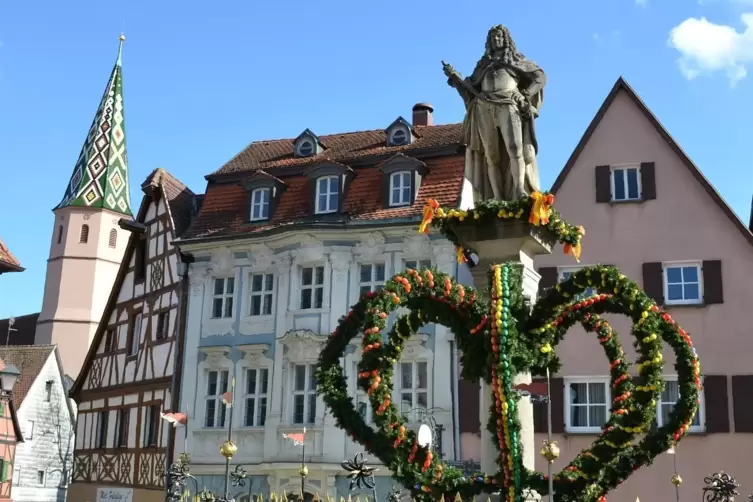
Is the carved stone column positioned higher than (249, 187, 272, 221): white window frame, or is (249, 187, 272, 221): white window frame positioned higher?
(249, 187, 272, 221): white window frame

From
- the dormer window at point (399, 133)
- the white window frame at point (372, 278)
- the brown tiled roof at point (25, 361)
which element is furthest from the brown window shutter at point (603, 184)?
the brown tiled roof at point (25, 361)

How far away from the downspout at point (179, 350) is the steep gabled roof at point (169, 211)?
4.66 ft

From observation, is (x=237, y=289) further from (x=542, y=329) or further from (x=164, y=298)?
(x=542, y=329)

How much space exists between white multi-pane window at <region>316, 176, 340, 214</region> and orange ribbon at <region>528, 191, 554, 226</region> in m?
15.8

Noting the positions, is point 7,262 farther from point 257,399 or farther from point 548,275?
point 548,275

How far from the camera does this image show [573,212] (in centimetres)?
2155

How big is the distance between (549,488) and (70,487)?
2507 centimetres

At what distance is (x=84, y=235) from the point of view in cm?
5244

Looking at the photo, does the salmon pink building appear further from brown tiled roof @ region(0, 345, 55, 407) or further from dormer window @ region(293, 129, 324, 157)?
brown tiled roof @ region(0, 345, 55, 407)

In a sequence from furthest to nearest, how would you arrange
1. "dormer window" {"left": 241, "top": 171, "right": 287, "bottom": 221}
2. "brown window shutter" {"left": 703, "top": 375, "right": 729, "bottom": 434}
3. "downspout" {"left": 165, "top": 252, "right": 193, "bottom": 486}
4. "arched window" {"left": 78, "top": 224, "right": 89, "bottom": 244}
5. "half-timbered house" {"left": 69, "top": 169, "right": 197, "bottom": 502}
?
1. "arched window" {"left": 78, "top": 224, "right": 89, "bottom": 244}
2. "half-timbered house" {"left": 69, "top": 169, "right": 197, "bottom": 502}
3. "dormer window" {"left": 241, "top": 171, "right": 287, "bottom": 221}
4. "downspout" {"left": 165, "top": 252, "right": 193, "bottom": 486}
5. "brown window shutter" {"left": 703, "top": 375, "right": 729, "bottom": 434}

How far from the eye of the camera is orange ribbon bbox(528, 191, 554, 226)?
8922 millimetres

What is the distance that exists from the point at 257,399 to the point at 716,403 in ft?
35.0

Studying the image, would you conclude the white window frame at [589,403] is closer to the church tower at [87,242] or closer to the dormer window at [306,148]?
the dormer window at [306,148]

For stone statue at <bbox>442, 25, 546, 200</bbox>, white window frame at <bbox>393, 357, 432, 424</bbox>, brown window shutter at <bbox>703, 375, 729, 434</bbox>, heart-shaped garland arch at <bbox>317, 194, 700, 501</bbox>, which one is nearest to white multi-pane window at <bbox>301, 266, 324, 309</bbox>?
white window frame at <bbox>393, 357, 432, 424</bbox>
